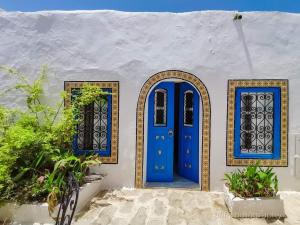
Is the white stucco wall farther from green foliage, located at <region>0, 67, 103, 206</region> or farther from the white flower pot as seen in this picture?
the white flower pot

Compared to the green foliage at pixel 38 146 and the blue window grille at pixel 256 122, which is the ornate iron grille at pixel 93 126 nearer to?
the green foliage at pixel 38 146

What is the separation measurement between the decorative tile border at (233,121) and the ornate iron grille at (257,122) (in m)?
0.19

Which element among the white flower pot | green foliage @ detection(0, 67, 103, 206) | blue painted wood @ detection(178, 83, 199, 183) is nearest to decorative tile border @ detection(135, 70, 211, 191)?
blue painted wood @ detection(178, 83, 199, 183)

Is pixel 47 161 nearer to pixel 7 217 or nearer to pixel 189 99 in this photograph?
pixel 7 217

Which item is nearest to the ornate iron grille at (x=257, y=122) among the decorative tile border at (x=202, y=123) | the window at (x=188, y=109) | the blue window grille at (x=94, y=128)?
the decorative tile border at (x=202, y=123)

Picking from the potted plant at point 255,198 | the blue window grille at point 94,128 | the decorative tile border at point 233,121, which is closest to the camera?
the potted plant at point 255,198

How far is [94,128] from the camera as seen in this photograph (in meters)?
5.78

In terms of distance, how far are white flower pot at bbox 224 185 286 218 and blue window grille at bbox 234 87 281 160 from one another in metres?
1.36

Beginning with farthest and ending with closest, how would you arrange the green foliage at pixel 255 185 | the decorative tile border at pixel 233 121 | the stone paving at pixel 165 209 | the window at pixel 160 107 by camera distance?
the window at pixel 160 107
the decorative tile border at pixel 233 121
the green foliage at pixel 255 185
the stone paving at pixel 165 209

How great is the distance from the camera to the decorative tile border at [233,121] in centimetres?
543

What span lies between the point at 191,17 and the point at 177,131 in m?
2.72

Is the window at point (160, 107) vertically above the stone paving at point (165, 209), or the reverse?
the window at point (160, 107)

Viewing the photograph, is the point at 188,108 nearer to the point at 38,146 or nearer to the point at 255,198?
the point at 255,198

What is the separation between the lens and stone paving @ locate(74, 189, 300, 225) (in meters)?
4.12
